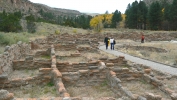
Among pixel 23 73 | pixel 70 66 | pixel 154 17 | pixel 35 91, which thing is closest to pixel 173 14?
pixel 154 17

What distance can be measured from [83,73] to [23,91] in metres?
2.55

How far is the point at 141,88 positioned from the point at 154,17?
148 feet

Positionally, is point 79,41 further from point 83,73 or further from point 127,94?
point 127,94

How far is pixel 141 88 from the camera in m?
7.71

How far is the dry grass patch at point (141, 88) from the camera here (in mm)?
7287

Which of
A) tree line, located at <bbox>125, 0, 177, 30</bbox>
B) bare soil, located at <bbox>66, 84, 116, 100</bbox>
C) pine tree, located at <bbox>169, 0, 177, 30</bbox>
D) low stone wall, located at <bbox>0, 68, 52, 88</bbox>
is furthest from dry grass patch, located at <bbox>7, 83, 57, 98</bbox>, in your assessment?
pine tree, located at <bbox>169, 0, 177, 30</bbox>

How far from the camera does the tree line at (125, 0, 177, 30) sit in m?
48.9

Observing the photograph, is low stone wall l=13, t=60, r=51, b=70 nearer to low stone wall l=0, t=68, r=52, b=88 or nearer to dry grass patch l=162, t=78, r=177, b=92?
low stone wall l=0, t=68, r=52, b=88

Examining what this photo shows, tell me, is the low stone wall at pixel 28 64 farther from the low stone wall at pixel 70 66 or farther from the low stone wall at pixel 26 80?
the low stone wall at pixel 26 80

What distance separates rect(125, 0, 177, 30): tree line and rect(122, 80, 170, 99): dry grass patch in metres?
44.4

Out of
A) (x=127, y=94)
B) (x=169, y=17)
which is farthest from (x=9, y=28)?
(x=169, y=17)

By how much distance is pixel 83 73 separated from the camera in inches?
324

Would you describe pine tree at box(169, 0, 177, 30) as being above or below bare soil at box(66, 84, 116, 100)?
above

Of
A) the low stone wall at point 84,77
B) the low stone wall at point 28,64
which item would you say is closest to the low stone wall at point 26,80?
the low stone wall at point 84,77
